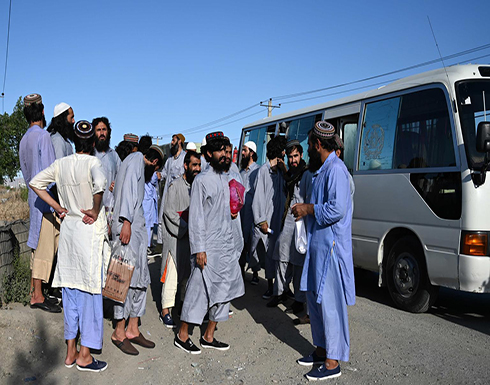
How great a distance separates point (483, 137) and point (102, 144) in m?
4.27

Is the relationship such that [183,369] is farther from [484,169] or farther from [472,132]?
[472,132]

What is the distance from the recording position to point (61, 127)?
5.78 metres

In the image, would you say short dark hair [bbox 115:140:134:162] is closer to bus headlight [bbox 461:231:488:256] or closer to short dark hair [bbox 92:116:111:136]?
short dark hair [bbox 92:116:111:136]

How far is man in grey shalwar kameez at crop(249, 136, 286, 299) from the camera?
6.75 metres

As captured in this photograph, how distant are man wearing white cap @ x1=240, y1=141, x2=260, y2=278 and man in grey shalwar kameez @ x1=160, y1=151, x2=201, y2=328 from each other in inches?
76.3

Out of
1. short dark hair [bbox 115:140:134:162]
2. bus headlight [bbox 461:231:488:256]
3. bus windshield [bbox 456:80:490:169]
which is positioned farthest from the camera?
short dark hair [bbox 115:140:134:162]

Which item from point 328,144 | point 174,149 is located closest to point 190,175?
point 328,144

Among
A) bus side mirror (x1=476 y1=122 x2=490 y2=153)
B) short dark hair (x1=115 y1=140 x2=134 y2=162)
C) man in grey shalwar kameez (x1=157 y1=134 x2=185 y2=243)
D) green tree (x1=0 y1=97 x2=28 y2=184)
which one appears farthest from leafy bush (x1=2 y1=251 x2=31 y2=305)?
green tree (x1=0 y1=97 x2=28 y2=184)

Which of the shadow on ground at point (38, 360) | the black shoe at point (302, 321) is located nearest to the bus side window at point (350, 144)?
the black shoe at point (302, 321)

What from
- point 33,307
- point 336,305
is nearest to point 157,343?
point 33,307

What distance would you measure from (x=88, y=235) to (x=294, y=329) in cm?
262

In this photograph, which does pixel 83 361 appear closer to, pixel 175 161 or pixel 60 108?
pixel 60 108

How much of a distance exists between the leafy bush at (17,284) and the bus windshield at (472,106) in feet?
16.8

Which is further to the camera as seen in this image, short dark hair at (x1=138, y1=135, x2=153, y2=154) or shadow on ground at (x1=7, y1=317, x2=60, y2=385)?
short dark hair at (x1=138, y1=135, x2=153, y2=154)
